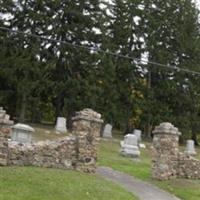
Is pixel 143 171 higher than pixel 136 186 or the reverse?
higher

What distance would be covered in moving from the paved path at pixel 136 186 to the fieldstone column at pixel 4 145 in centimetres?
355

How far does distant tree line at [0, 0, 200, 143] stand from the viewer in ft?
123

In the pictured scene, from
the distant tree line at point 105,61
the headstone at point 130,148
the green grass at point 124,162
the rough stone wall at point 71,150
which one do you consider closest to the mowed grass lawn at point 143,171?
the green grass at point 124,162

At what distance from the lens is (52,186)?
1411cm

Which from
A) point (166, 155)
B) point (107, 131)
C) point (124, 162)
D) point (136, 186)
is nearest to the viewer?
point (136, 186)

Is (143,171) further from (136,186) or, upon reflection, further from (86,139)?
(86,139)

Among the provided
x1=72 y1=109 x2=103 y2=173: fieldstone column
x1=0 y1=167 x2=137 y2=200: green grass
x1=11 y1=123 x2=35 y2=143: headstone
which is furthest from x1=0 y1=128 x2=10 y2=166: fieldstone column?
x1=11 y1=123 x2=35 y2=143: headstone

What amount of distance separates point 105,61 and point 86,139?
864 inches

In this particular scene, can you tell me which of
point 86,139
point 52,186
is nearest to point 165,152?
point 86,139

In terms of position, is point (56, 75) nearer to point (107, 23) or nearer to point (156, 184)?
point (107, 23)

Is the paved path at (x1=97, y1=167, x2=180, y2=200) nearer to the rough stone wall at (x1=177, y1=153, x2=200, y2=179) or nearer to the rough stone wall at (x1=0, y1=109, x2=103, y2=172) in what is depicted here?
the rough stone wall at (x1=0, y1=109, x2=103, y2=172)

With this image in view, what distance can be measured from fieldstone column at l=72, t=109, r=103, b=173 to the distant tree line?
62.3 feet

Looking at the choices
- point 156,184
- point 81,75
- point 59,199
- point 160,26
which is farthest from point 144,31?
point 59,199

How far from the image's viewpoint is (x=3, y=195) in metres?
12.6
